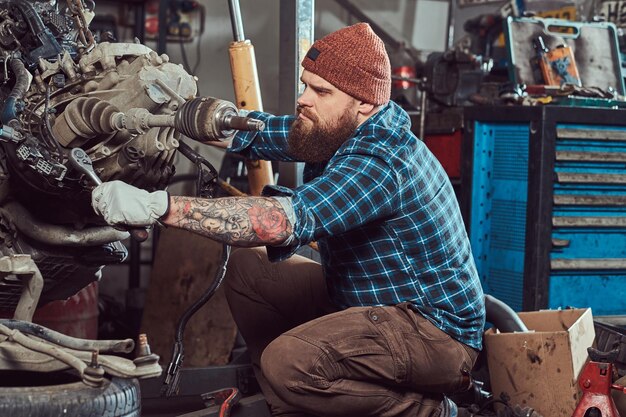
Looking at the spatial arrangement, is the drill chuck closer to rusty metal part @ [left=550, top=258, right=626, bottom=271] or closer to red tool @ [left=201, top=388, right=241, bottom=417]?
red tool @ [left=201, top=388, right=241, bottom=417]

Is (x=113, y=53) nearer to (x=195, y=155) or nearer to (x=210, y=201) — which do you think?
(x=195, y=155)

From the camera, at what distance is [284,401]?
2.42 metres

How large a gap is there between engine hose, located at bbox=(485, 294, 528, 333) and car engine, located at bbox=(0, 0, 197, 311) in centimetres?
107

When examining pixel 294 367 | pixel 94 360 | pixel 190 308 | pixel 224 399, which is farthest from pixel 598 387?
pixel 94 360

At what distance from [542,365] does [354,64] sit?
102 centimetres

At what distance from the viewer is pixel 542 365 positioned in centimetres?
282

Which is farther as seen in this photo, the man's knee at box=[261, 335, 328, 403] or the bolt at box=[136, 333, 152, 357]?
the man's knee at box=[261, 335, 328, 403]

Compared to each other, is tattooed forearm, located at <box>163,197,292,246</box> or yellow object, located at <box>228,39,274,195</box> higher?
yellow object, located at <box>228,39,274,195</box>

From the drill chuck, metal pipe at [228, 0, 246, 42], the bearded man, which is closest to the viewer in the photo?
the drill chuck

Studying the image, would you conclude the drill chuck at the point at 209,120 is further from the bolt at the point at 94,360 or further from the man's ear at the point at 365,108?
the bolt at the point at 94,360

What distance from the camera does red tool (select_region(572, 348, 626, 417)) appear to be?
105 inches

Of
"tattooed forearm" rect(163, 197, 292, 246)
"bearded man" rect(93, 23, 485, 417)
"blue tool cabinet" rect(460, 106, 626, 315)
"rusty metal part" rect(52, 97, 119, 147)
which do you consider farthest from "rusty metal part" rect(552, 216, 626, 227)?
"rusty metal part" rect(52, 97, 119, 147)

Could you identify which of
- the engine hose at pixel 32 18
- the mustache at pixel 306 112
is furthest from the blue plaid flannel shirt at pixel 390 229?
the engine hose at pixel 32 18

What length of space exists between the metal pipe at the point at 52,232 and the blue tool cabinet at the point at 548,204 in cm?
168
